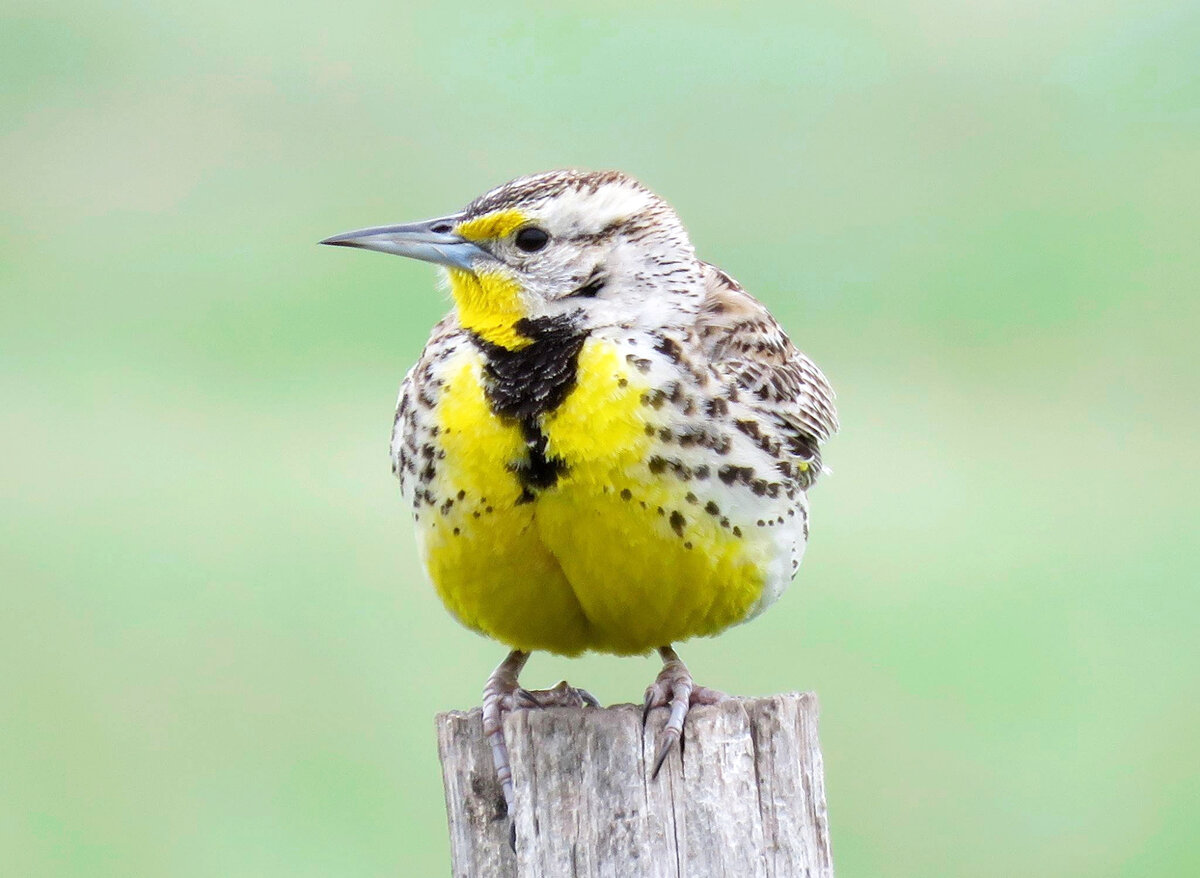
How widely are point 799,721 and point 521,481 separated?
0.44 meters

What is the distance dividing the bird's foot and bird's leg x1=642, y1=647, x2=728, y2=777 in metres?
0.07

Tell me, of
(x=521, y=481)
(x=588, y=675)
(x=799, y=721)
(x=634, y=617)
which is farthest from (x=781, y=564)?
(x=588, y=675)

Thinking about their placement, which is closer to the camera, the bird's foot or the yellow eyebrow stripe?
the bird's foot

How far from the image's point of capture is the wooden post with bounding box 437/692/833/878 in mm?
1792

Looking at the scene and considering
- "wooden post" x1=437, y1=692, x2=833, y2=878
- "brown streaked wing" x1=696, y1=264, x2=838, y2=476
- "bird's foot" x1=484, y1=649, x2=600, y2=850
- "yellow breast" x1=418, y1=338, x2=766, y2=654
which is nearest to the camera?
"wooden post" x1=437, y1=692, x2=833, y2=878

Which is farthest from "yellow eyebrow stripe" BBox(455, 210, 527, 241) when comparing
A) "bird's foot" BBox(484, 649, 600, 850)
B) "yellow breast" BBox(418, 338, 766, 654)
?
"bird's foot" BBox(484, 649, 600, 850)

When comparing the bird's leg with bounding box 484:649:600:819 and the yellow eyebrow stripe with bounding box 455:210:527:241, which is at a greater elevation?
the yellow eyebrow stripe with bounding box 455:210:527:241

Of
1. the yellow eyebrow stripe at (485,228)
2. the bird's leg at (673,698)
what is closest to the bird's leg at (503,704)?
the bird's leg at (673,698)

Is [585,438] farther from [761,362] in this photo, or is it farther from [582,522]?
[761,362]

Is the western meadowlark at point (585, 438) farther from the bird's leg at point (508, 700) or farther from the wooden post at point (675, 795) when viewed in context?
the wooden post at point (675, 795)

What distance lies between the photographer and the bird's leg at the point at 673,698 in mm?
1834

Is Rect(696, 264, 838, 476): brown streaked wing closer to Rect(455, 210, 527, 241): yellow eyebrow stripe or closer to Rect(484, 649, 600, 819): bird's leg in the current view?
Rect(455, 210, 527, 241): yellow eyebrow stripe

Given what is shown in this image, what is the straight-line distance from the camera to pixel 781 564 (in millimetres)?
2332

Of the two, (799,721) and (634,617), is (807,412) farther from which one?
(799,721)
